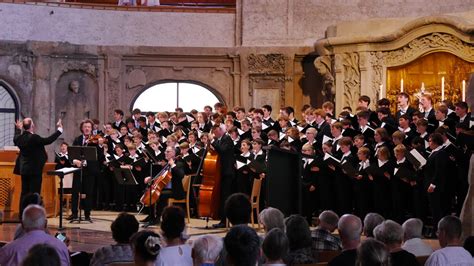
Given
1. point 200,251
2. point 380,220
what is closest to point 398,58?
point 380,220

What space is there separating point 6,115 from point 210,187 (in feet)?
23.7

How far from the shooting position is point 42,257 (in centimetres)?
439

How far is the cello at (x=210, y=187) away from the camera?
12.6 m

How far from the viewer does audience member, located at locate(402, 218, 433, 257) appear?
694 cm

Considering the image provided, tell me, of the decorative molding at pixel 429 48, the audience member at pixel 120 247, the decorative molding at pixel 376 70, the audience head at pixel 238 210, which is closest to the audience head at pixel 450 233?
the audience head at pixel 238 210

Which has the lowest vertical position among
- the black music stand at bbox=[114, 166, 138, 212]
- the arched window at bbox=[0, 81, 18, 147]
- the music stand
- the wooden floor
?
the wooden floor

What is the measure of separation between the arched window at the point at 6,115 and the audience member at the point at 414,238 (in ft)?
42.0

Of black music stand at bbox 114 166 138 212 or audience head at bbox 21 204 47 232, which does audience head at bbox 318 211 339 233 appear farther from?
black music stand at bbox 114 166 138 212

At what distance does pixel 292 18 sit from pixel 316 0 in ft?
1.89

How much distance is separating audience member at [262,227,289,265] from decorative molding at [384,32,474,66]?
1021cm

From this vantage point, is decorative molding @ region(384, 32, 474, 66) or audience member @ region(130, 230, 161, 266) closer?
audience member @ region(130, 230, 161, 266)

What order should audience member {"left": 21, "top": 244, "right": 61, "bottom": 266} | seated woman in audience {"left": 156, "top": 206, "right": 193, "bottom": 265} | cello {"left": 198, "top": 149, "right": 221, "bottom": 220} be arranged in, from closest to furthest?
audience member {"left": 21, "top": 244, "right": 61, "bottom": 266} → seated woman in audience {"left": 156, "top": 206, "right": 193, "bottom": 265} → cello {"left": 198, "top": 149, "right": 221, "bottom": 220}

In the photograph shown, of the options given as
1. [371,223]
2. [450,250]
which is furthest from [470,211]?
[450,250]

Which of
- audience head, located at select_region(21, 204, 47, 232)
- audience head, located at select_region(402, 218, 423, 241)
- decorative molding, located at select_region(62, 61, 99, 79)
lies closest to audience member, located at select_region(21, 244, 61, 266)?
audience head, located at select_region(21, 204, 47, 232)
